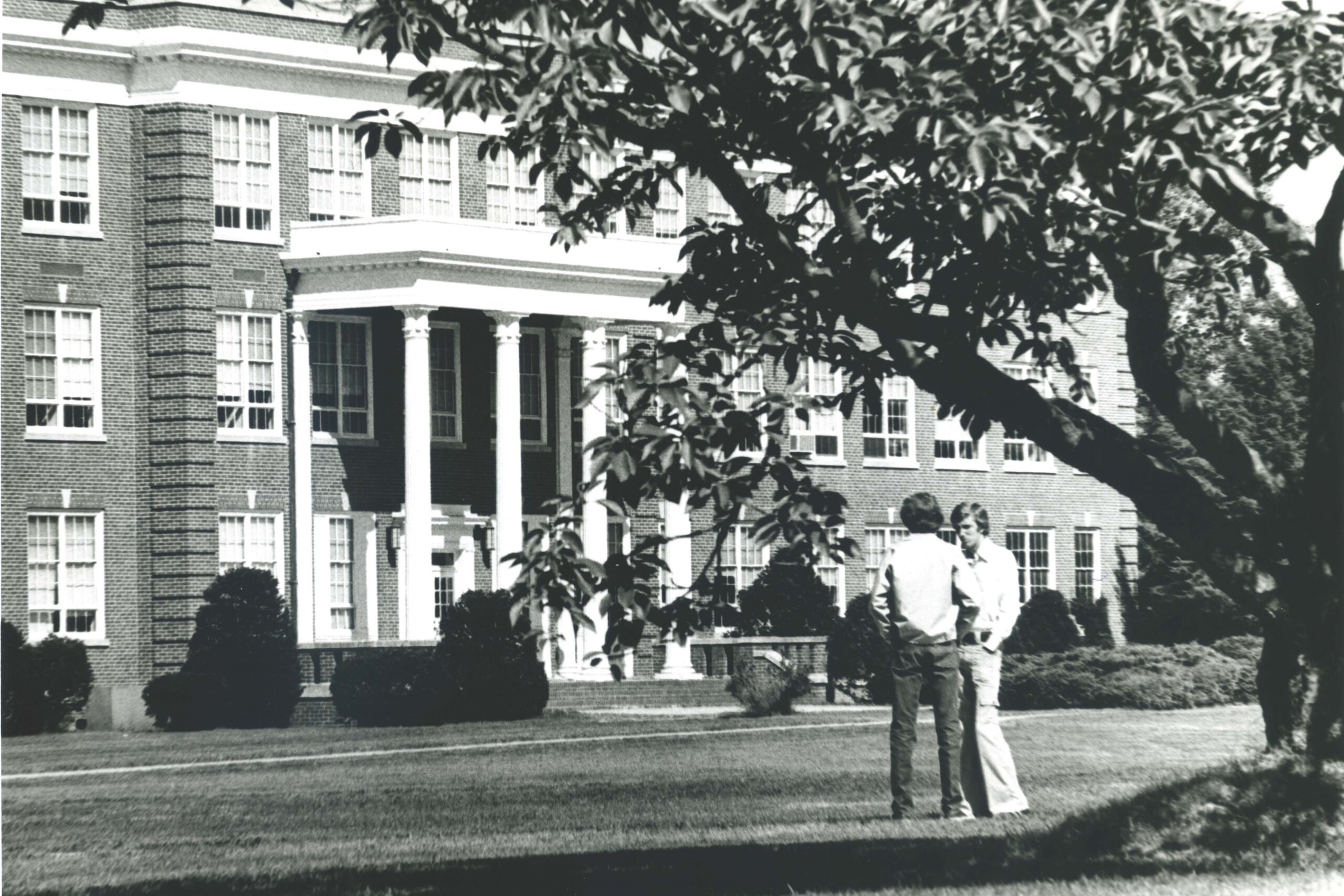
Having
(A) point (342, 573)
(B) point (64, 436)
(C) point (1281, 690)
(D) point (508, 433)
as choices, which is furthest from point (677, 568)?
(C) point (1281, 690)

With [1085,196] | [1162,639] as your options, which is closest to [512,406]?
Result: [1162,639]

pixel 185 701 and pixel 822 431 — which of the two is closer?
pixel 185 701

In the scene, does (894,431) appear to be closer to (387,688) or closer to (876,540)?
(876,540)

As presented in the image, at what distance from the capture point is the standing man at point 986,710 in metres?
13.2

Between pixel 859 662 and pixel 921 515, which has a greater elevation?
pixel 921 515

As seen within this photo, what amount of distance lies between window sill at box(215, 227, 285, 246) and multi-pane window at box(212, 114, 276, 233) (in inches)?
2.0

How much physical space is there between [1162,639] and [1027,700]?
46.9ft

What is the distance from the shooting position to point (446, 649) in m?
29.6

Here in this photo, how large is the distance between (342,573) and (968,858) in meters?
25.2

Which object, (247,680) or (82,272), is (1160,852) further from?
(82,272)

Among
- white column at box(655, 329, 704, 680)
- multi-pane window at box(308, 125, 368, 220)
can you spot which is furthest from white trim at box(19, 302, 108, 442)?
white column at box(655, 329, 704, 680)

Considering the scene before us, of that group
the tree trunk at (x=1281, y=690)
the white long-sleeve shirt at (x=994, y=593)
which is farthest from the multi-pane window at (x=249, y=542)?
the tree trunk at (x=1281, y=690)

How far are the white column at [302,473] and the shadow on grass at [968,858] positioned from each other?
22.0m

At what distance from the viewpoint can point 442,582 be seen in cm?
3706
